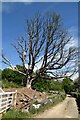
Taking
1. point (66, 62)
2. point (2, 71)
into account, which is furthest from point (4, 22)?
point (66, 62)

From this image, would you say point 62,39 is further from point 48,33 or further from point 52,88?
point 52,88

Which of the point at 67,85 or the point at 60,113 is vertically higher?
the point at 67,85

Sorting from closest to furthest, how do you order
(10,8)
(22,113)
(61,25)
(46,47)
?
(22,113), (10,8), (46,47), (61,25)

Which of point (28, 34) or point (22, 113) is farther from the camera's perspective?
point (28, 34)

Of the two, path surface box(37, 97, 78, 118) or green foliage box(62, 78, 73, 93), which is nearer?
path surface box(37, 97, 78, 118)

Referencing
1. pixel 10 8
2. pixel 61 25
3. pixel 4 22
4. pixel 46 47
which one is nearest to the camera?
pixel 10 8

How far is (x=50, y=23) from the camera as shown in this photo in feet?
47.1

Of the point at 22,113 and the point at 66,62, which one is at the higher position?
the point at 66,62

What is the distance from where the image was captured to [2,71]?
1461 centimetres

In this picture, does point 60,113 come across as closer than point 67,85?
Yes

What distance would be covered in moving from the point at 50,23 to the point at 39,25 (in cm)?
115

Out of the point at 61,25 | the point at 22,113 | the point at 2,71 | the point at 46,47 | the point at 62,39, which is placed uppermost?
the point at 61,25

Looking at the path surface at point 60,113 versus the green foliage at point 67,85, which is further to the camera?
the green foliage at point 67,85

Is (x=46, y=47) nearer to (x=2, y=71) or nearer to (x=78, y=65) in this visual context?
(x=78, y=65)
